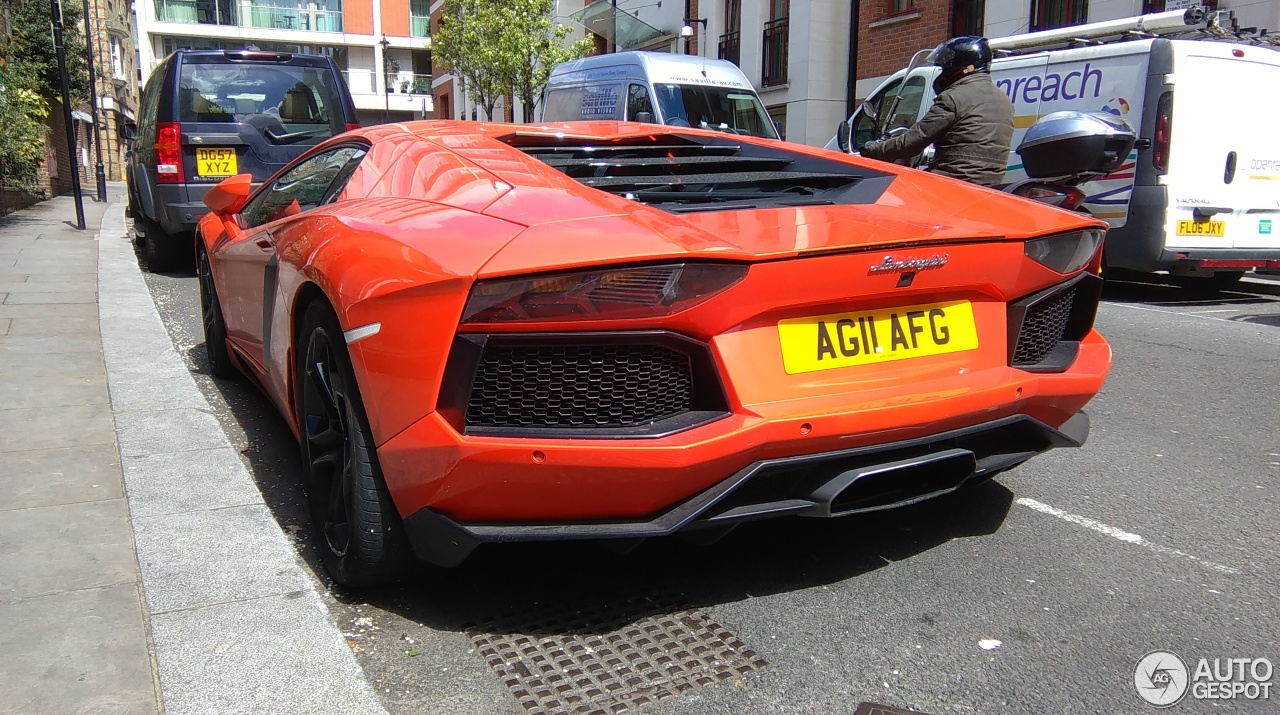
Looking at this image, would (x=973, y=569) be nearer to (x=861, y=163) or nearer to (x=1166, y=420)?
(x=861, y=163)

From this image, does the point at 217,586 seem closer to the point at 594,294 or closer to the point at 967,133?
the point at 594,294

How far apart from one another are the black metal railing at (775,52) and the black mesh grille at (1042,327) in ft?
63.3

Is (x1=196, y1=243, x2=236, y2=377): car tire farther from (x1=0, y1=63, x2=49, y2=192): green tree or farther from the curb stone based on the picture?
(x1=0, y1=63, x2=49, y2=192): green tree

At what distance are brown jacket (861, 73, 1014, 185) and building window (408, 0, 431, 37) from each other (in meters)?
53.0

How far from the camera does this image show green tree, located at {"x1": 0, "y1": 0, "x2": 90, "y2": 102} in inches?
661

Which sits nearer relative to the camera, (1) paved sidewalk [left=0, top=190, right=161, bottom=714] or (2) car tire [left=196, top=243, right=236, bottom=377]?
(1) paved sidewalk [left=0, top=190, right=161, bottom=714]

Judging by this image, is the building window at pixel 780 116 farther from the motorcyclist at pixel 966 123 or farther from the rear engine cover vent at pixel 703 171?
the rear engine cover vent at pixel 703 171

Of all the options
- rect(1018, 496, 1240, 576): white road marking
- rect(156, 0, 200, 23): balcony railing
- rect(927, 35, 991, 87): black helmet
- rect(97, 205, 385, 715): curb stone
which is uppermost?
rect(156, 0, 200, 23): balcony railing

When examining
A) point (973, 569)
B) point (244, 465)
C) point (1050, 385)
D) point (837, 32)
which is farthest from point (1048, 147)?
point (837, 32)

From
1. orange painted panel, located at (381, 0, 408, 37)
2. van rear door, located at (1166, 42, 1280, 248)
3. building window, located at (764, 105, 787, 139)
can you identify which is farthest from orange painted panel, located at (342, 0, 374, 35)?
van rear door, located at (1166, 42, 1280, 248)

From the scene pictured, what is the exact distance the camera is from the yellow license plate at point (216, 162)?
29.6 ft

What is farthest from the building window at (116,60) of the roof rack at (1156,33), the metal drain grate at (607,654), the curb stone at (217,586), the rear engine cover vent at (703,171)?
the metal drain grate at (607,654)

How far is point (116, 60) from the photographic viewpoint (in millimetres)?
48469

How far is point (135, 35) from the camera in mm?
59312
